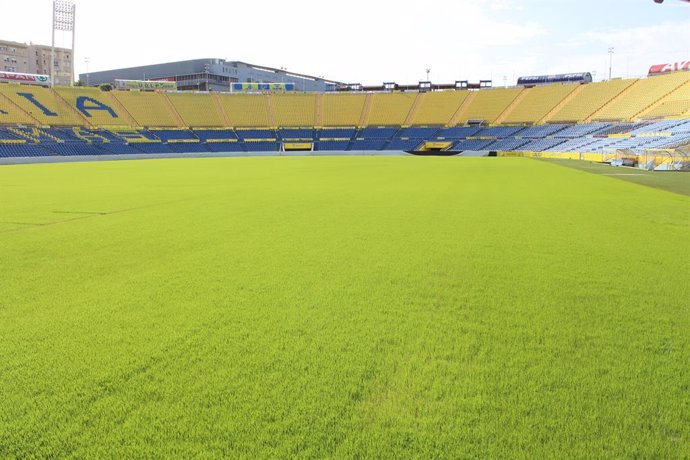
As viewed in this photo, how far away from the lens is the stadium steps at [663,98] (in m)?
49.5

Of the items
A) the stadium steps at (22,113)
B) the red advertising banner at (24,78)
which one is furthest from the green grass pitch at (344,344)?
the red advertising banner at (24,78)

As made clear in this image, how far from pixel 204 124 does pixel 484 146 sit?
137 ft

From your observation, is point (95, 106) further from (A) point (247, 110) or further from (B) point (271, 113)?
(B) point (271, 113)

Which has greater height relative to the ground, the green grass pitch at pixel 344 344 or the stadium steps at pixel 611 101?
the stadium steps at pixel 611 101

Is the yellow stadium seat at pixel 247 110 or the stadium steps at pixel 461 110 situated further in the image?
the yellow stadium seat at pixel 247 110

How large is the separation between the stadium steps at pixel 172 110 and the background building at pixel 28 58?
42.6 m

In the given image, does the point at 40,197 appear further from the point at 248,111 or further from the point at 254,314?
the point at 248,111

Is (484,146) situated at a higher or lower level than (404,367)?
higher

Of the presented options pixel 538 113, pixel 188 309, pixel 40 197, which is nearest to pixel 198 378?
pixel 188 309

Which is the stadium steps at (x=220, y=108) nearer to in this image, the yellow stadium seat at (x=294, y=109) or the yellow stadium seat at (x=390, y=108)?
the yellow stadium seat at (x=294, y=109)

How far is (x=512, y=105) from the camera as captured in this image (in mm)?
63094

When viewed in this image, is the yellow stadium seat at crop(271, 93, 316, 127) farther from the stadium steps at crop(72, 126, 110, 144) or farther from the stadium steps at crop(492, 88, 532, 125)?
the stadium steps at crop(492, 88, 532, 125)

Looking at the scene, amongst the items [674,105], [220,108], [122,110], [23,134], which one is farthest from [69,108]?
[674,105]

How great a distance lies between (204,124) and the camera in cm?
6375
